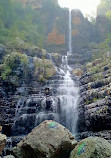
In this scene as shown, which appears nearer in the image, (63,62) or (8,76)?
(8,76)

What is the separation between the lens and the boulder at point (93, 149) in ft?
14.4

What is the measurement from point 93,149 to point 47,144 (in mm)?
1283

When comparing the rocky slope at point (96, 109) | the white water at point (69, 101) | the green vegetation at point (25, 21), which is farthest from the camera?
the green vegetation at point (25, 21)

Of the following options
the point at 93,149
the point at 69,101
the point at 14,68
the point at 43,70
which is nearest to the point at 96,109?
the point at 69,101

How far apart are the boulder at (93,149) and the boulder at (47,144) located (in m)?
0.45

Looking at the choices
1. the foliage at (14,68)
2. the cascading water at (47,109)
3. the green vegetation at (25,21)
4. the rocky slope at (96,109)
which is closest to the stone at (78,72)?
the cascading water at (47,109)

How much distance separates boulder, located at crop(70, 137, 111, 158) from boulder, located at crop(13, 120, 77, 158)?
448 mm

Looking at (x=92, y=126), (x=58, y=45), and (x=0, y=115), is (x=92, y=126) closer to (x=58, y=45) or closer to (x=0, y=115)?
(x=0, y=115)

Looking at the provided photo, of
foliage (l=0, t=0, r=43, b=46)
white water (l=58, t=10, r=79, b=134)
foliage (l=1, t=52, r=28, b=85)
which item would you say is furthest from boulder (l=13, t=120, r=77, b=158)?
foliage (l=0, t=0, r=43, b=46)

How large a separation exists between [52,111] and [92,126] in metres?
2.45

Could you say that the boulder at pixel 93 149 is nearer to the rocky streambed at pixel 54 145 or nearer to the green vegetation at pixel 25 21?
the rocky streambed at pixel 54 145

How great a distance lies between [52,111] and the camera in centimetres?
1097

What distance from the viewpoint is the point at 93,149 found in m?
4.45

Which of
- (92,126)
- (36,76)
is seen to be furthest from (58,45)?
(92,126)
